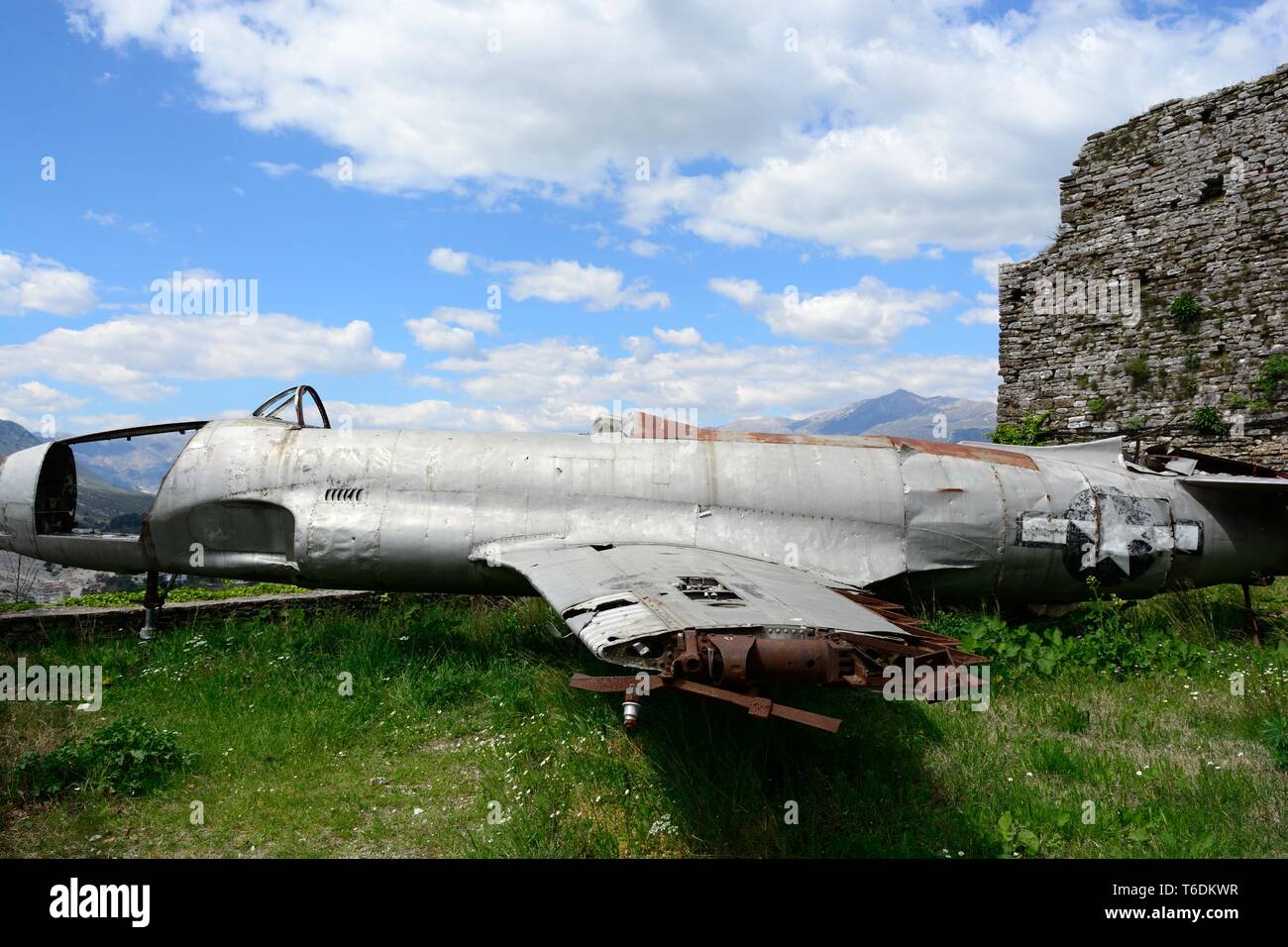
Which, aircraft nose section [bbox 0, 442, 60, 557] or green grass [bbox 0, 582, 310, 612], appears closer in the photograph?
aircraft nose section [bbox 0, 442, 60, 557]

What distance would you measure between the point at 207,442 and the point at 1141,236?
635 inches

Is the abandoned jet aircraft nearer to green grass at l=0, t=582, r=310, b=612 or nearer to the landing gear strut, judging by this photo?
the landing gear strut

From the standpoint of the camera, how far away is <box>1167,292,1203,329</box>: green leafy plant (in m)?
13.9

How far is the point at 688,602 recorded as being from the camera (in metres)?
4.86

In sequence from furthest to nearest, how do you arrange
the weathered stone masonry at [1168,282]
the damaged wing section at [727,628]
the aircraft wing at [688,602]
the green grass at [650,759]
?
1. the weathered stone masonry at [1168,282]
2. the green grass at [650,759]
3. the aircraft wing at [688,602]
4. the damaged wing section at [727,628]

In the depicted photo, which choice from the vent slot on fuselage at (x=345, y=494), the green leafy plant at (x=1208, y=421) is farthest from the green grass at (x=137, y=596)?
the green leafy plant at (x=1208, y=421)

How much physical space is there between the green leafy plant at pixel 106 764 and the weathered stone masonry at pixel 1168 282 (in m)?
15.6

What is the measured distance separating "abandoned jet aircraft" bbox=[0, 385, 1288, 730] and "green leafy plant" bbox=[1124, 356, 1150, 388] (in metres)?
6.76

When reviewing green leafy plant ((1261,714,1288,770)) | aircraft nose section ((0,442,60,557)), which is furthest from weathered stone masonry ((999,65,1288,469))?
aircraft nose section ((0,442,60,557))

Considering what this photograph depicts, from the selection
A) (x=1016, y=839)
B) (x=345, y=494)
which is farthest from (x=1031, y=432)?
(x=345, y=494)

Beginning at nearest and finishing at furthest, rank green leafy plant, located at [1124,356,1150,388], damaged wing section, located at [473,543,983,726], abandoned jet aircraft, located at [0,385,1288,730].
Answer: damaged wing section, located at [473,543,983,726], abandoned jet aircraft, located at [0,385,1288,730], green leafy plant, located at [1124,356,1150,388]

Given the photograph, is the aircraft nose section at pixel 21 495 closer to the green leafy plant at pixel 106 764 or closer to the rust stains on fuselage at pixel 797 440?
the green leafy plant at pixel 106 764

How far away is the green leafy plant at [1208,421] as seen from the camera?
13.5 meters

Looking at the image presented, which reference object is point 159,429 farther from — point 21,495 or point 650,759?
point 650,759
